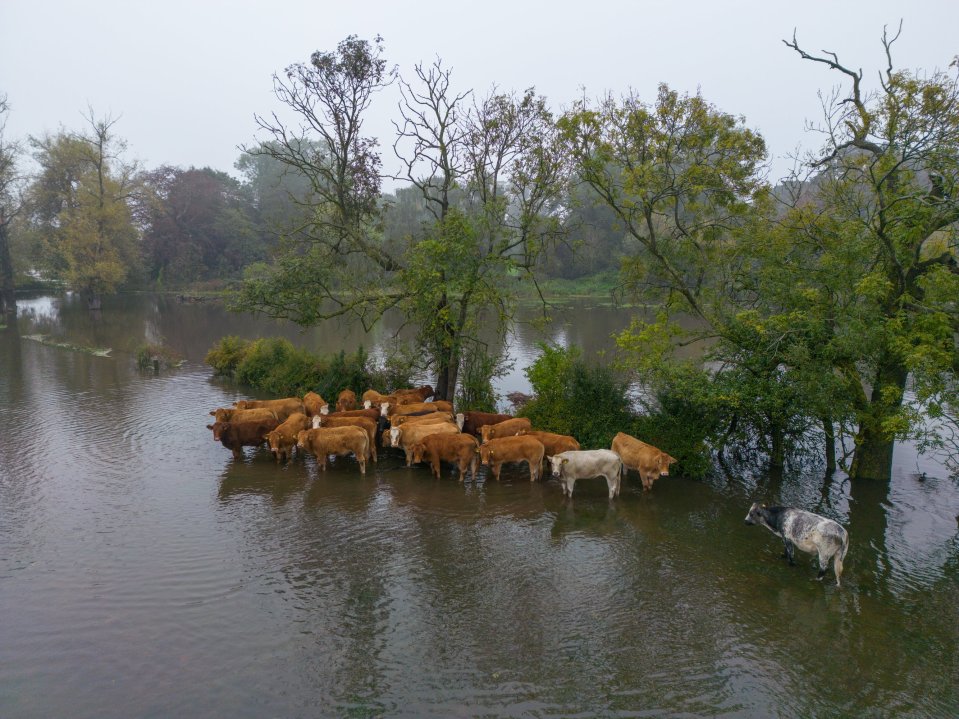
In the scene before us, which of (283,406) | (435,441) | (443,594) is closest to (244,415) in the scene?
(283,406)

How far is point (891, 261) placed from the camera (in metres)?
12.1

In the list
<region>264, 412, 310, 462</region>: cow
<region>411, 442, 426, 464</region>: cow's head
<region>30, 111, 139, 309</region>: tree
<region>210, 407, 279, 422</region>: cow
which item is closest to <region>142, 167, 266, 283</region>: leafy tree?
<region>30, 111, 139, 309</region>: tree

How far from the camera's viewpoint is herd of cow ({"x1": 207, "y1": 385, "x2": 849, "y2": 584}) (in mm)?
12430

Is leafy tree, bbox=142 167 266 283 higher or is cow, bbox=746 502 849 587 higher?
leafy tree, bbox=142 167 266 283

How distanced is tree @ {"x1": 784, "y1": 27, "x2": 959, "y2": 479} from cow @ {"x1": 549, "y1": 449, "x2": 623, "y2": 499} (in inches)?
176

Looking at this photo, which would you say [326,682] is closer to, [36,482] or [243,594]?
[243,594]

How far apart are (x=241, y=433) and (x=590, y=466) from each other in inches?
300

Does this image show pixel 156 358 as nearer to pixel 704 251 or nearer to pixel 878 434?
pixel 704 251

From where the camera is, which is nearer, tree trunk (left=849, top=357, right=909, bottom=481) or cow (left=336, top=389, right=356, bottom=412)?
tree trunk (left=849, top=357, right=909, bottom=481)

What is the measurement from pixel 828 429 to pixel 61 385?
22.2 meters

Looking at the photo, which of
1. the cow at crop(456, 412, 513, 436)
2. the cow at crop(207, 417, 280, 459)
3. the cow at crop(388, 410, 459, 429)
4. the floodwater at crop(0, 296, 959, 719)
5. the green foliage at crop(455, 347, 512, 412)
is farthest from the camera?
the green foliage at crop(455, 347, 512, 412)

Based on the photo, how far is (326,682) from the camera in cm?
675

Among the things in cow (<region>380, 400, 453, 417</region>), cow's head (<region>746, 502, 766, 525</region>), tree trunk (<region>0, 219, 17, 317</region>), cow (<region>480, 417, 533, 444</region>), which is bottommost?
cow's head (<region>746, 502, 766, 525</region>)

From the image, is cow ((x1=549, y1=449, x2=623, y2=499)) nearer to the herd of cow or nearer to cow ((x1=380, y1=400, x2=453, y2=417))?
the herd of cow
